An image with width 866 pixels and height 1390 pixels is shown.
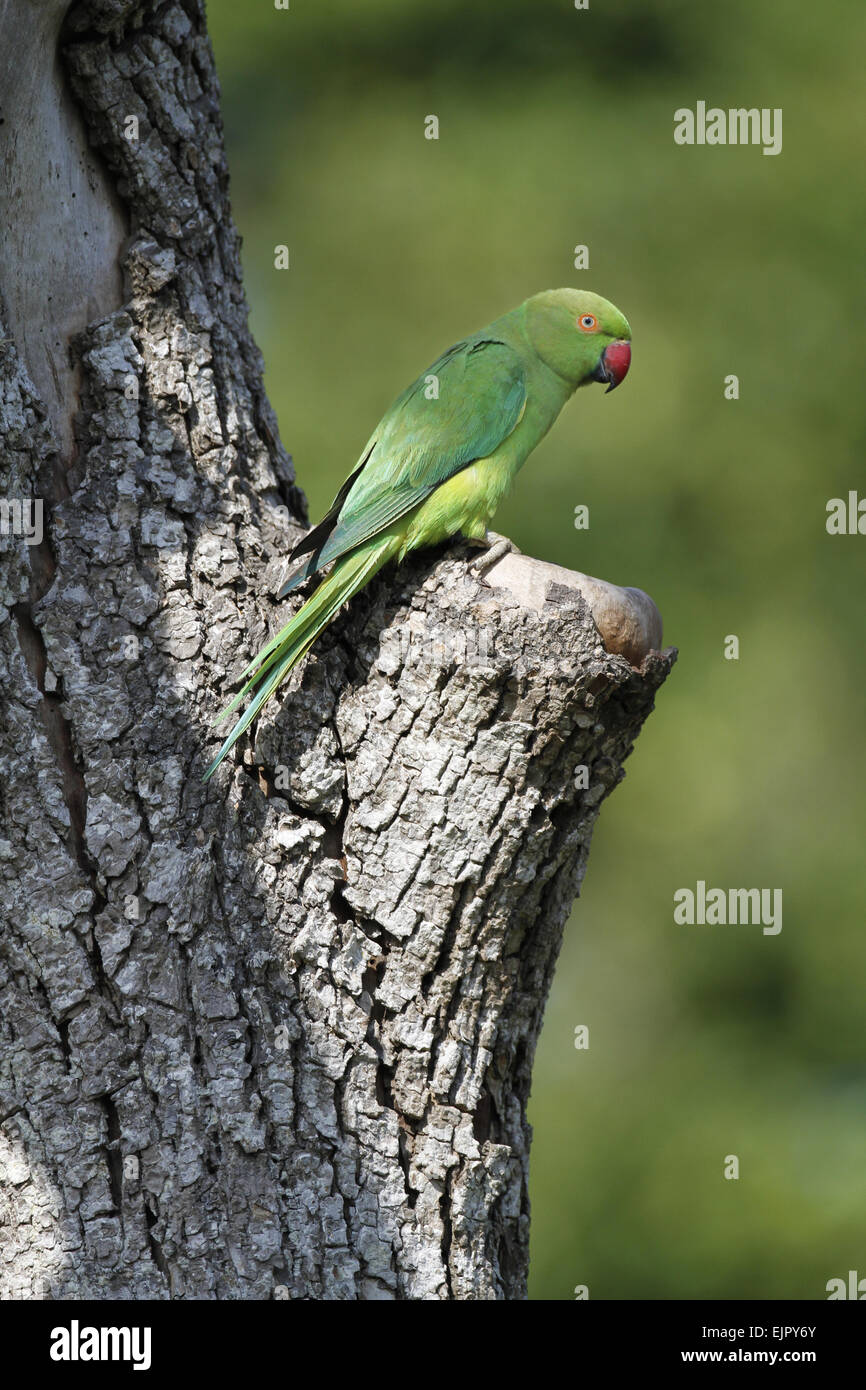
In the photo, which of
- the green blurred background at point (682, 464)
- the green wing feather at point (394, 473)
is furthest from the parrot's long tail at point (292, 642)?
the green blurred background at point (682, 464)

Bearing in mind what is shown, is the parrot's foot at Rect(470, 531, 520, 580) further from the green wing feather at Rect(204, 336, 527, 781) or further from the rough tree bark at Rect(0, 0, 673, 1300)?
the green wing feather at Rect(204, 336, 527, 781)

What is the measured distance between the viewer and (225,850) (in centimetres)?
263

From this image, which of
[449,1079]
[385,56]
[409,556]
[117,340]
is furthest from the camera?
[385,56]

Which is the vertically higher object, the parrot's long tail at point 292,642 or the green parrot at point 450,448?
the green parrot at point 450,448

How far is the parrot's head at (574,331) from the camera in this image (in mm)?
3949

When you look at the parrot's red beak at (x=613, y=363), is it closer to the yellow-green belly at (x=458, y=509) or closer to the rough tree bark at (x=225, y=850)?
the yellow-green belly at (x=458, y=509)

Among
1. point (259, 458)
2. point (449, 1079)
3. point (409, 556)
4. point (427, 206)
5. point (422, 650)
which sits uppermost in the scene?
point (427, 206)

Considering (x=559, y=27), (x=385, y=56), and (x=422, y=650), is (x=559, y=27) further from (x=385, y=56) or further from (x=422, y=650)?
(x=422, y=650)

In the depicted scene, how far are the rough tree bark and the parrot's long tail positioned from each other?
0.23 ft

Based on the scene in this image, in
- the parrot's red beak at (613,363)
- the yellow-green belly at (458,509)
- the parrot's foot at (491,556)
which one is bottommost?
the parrot's foot at (491,556)

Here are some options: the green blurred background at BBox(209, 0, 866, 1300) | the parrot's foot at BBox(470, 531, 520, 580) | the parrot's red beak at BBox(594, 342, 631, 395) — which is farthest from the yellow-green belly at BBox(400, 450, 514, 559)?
the green blurred background at BBox(209, 0, 866, 1300)

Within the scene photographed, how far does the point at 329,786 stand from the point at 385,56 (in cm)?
729

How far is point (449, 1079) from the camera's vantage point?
264 centimetres

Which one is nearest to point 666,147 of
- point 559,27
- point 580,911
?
point 559,27
